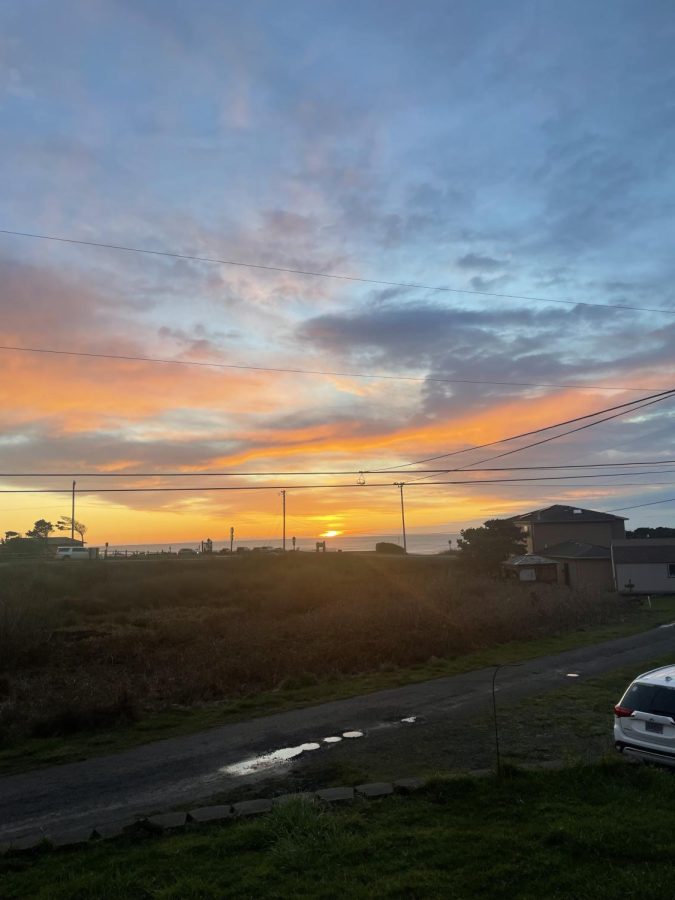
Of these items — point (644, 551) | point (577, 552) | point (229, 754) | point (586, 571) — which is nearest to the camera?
point (229, 754)

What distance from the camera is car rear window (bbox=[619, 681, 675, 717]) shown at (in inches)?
351

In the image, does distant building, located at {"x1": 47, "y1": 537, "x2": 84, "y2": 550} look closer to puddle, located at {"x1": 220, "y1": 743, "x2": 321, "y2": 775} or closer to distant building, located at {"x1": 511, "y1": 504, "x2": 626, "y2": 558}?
distant building, located at {"x1": 511, "y1": 504, "x2": 626, "y2": 558}

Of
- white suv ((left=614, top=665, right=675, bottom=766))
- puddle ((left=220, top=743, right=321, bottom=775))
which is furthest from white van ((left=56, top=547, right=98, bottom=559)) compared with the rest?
white suv ((left=614, top=665, right=675, bottom=766))

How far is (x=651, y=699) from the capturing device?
916 cm

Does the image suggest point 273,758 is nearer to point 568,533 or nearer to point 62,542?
point 568,533

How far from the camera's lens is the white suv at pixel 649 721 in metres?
8.73

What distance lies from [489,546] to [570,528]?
15.4 m

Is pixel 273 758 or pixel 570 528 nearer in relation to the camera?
pixel 273 758

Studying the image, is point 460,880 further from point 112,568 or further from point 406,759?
point 112,568

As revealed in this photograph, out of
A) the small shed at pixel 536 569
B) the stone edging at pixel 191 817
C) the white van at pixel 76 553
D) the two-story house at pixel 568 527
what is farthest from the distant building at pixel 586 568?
the stone edging at pixel 191 817

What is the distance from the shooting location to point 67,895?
18.5 ft

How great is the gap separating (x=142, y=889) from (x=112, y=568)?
137 feet

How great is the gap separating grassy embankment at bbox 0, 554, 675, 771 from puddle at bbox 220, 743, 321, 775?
2.76 metres

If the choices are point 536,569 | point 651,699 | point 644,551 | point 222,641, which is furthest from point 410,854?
point 644,551
